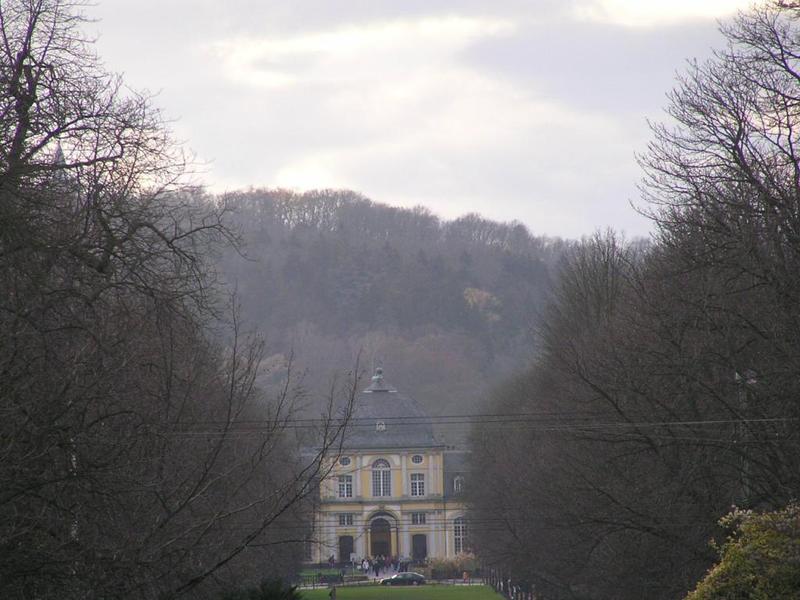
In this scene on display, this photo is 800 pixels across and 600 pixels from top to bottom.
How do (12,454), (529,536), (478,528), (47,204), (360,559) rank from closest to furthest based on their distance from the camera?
(12,454) < (47,204) < (529,536) < (478,528) < (360,559)

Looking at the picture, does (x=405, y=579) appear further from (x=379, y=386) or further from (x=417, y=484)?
(x=379, y=386)

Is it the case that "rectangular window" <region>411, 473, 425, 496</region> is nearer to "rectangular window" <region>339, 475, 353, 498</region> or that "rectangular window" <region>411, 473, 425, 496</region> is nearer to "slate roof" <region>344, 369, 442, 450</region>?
"slate roof" <region>344, 369, 442, 450</region>

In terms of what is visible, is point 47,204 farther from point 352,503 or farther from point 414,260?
point 414,260

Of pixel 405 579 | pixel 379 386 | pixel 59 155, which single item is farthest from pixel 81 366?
pixel 379 386

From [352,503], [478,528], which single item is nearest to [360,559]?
[352,503]

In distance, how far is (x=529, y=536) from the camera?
45.1 m

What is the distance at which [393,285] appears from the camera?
534ft

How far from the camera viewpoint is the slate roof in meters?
102

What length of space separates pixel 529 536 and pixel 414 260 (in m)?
121

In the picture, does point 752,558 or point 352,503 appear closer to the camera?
point 752,558

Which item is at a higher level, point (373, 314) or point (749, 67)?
point (373, 314)

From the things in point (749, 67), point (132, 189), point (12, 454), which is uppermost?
point (749, 67)

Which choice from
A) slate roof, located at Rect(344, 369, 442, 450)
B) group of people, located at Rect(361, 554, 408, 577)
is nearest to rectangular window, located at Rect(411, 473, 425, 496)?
slate roof, located at Rect(344, 369, 442, 450)

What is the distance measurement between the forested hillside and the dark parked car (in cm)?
5253
